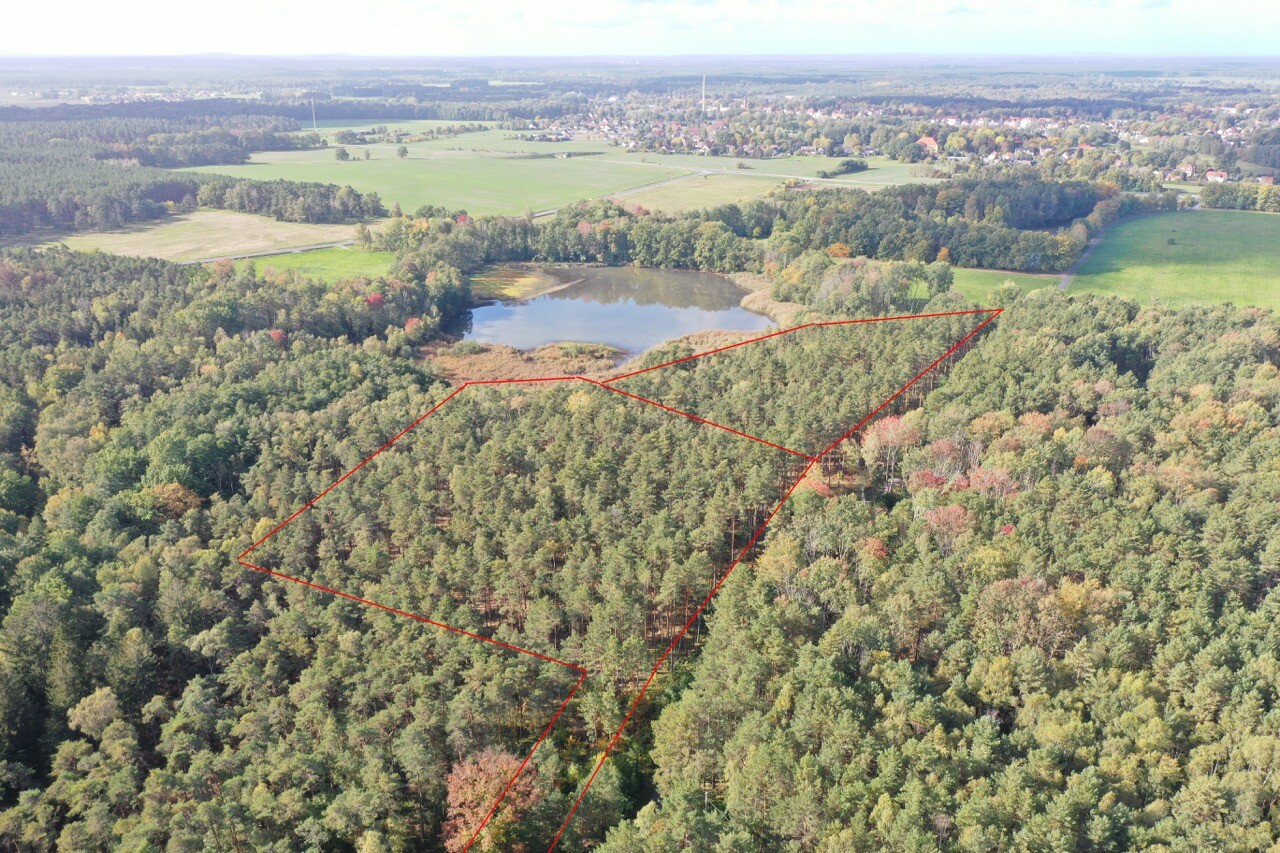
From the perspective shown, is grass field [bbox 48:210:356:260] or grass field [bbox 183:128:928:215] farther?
grass field [bbox 183:128:928:215]

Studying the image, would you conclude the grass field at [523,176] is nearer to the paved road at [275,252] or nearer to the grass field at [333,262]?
the paved road at [275,252]

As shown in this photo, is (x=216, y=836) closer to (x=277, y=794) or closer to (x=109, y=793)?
(x=277, y=794)

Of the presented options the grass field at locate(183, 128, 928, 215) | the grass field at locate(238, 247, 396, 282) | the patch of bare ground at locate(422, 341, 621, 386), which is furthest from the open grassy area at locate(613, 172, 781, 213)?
the patch of bare ground at locate(422, 341, 621, 386)

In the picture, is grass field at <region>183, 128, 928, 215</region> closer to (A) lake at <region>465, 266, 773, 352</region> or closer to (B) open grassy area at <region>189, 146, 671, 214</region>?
(B) open grassy area at <region>189, 146, 671, 214</region>

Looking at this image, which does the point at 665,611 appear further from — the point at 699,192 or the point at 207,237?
the point at 699,192

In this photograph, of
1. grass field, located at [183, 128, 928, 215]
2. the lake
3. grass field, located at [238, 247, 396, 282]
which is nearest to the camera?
the lake

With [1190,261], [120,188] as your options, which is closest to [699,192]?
[1190,261]
